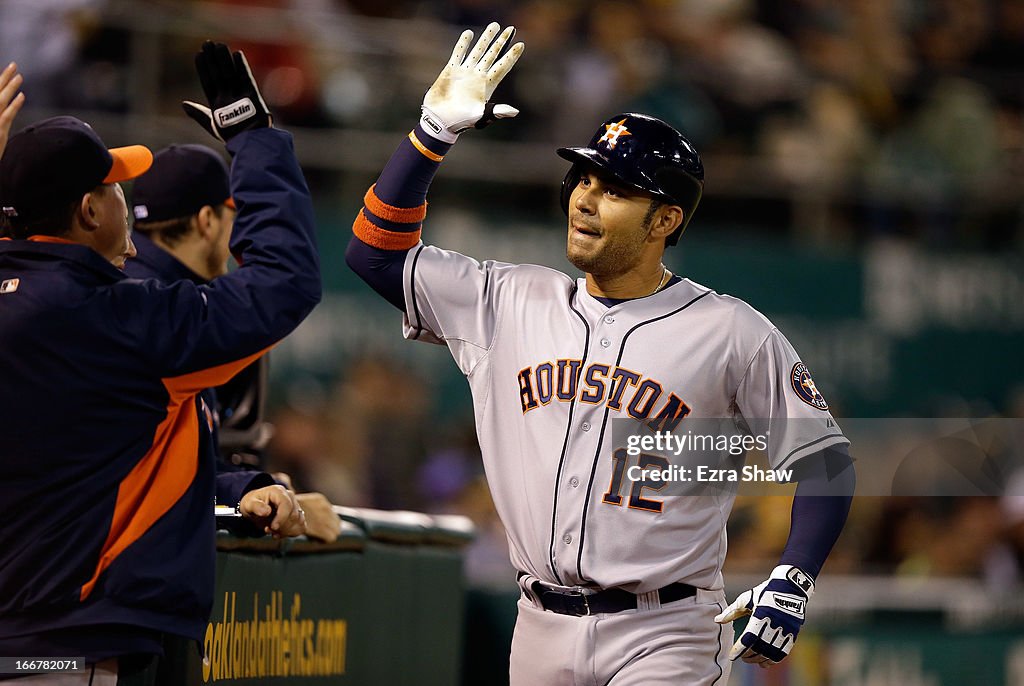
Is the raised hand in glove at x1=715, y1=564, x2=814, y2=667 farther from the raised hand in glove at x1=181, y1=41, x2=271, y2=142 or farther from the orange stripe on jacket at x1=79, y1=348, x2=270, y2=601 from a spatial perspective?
the raised hand in glove at x1=181, y1=41, x2=271, y2=142

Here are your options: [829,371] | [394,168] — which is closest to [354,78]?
[829,371]

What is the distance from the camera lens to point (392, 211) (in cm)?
354

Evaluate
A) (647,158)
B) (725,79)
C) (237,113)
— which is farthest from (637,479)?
(725,79)

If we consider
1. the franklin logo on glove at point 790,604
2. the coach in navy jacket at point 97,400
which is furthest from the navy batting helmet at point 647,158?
the franklin logo on glove at point 790,604

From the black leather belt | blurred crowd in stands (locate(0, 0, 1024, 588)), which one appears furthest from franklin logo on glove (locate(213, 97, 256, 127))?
blurred crowd in stands (locate(0, 0, 1024, 588))

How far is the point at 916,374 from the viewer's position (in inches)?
401

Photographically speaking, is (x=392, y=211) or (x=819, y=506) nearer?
(x=819, y=506)

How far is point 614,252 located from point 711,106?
6713 millimetres

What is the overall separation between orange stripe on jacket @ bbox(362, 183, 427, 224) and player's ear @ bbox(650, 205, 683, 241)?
619mm

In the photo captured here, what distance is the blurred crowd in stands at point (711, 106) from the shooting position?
26.6ft

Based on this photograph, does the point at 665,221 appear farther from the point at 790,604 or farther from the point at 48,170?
the point at 48,170

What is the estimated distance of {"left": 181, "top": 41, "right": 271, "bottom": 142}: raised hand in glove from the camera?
315 centimetres

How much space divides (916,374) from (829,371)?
31.0 inches

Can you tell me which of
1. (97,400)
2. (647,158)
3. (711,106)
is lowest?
(97,400)
